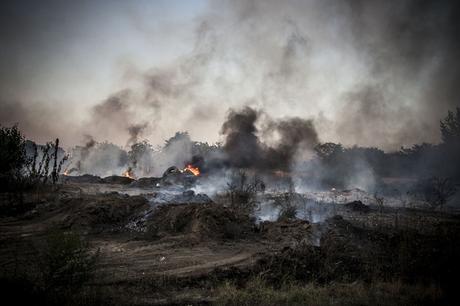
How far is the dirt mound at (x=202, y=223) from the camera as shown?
57.1ft

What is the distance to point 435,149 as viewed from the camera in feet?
201

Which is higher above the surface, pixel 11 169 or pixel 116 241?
pixel 11 169

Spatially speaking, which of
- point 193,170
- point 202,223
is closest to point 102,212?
point 202,223

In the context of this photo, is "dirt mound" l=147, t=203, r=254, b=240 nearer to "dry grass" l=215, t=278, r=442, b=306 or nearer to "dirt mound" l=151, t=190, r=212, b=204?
"dirt mound" l=151, t=190, r=212, b=204

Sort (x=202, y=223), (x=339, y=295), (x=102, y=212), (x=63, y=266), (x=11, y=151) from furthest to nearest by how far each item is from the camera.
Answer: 1. (x=11, y=151)
2. (x=102, y=212)
3. (x=202, y=223)
4. (x=339, y=295)
5. (x=63, y=266)

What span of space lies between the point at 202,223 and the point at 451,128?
66.9m

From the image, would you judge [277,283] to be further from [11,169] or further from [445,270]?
[11,169]

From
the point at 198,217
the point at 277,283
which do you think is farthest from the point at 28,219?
the point at 277,283

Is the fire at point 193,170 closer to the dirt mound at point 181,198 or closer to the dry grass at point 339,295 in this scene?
the dirt mound at point 181,198

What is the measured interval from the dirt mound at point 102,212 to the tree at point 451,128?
64342 millimetres

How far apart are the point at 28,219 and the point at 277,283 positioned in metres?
19.3

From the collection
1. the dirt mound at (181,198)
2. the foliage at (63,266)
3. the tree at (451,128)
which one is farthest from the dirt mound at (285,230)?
the tree at (451,128)

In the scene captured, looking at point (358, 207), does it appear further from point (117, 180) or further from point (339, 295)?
point (117, 180)

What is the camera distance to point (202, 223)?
1777 centimetres
